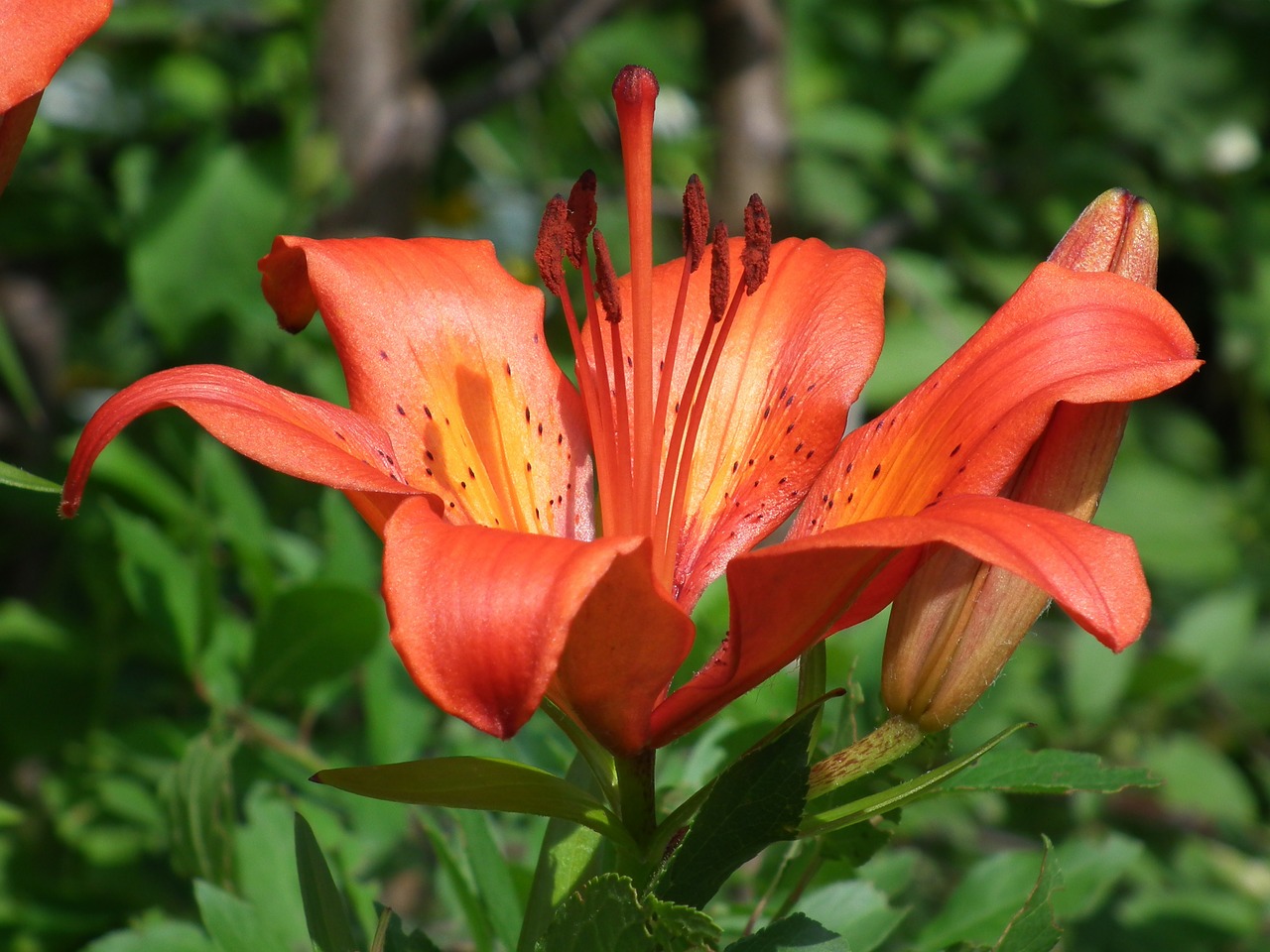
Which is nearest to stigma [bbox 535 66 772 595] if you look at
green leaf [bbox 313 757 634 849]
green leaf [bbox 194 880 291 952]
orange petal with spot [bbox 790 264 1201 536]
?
orange petal with spot [bbox 790 264 1201 536]

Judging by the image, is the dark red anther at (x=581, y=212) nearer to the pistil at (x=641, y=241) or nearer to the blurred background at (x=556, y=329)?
the pistil at (x=641, y=241)

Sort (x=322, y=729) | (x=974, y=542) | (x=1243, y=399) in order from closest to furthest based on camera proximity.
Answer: (x=974, y=542) → (x=322, y=729) → (x=1243, y=399)

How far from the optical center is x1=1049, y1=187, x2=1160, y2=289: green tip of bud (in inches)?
31.0

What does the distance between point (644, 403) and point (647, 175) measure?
5.4 inches

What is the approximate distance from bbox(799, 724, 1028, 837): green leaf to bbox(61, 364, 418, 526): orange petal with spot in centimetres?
26

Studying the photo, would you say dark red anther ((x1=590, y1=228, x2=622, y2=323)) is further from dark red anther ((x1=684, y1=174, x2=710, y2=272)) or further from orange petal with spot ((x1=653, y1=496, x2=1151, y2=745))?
orange petal with spot ((x1=653, y1=496, x2=1151, y2=745))

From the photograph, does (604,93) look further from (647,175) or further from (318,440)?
(318,440)

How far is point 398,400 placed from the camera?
0.87 meters

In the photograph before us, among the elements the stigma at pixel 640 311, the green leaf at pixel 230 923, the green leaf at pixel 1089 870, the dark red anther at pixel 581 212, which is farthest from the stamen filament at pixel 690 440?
the green leaf at pixel 1089 870

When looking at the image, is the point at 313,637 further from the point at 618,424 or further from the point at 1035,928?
the point at 1035,928

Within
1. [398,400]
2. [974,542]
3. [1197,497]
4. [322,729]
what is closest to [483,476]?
[398,400]

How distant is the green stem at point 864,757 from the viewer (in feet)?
2.34

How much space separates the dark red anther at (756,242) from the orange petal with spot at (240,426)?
11.1 inches

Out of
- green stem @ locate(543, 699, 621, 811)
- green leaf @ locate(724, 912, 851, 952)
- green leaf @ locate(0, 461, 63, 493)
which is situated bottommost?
green leaf @ locate(724, 912, 851, 952)
